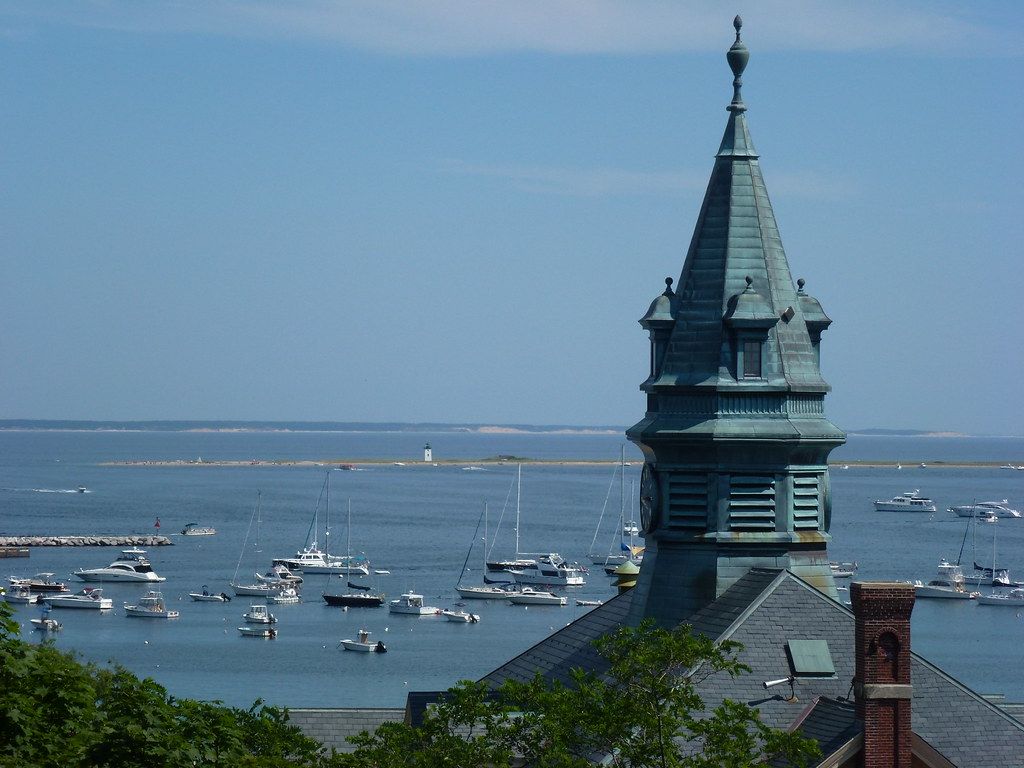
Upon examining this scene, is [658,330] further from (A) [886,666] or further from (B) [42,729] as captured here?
(B) [42,729]

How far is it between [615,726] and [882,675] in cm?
351

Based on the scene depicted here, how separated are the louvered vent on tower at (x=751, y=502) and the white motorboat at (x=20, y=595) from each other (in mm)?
110614

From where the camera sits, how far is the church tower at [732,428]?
27016 mm

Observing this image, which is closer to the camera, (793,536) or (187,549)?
(793,536)

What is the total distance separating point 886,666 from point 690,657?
8.69 ft

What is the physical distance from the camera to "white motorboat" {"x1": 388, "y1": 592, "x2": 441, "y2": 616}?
128375 mm

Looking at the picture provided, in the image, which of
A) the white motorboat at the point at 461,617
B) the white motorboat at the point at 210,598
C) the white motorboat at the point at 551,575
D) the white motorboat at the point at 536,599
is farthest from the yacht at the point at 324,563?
the white motorboat at the point at 461,617

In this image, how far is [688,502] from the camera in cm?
2753

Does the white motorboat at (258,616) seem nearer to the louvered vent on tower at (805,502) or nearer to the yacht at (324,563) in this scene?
the yacht at (324,563)

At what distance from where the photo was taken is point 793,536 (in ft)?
88.4

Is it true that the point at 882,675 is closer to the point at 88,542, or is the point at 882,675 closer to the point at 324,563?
the point at 324,563

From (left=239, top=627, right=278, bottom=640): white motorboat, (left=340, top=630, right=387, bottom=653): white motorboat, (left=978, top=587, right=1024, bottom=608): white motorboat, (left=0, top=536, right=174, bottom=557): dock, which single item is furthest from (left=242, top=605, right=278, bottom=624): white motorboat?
(left=0, top=536, right=174, bottom=557): dock

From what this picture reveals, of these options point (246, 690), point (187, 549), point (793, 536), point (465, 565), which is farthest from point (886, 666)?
point (187, 549)

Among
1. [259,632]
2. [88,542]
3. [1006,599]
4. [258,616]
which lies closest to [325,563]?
[88,542]
